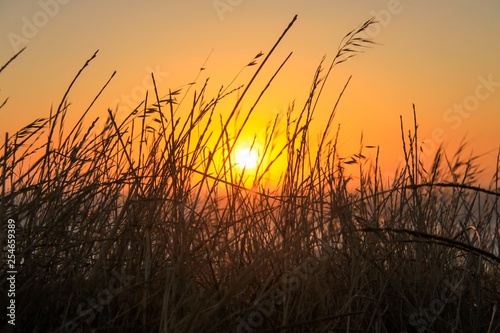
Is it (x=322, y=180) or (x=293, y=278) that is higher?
(x=322, y=180)

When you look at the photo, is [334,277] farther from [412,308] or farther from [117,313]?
[117,313]

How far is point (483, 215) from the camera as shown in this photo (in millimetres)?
2926

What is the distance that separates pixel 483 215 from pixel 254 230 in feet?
4.11

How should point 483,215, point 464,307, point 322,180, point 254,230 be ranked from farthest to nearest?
point 483,215 → point 322,180 → point 254,230 → point 464,307

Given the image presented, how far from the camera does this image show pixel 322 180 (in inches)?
98.7

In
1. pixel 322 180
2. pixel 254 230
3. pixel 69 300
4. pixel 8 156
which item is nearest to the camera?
pixel 69 300

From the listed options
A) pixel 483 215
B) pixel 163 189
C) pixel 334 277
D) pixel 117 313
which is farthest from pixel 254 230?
pixel 483 215

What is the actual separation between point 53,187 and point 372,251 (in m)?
1.16

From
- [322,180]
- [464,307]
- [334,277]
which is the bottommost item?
[464,307]

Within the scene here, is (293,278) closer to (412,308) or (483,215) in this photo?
(412,308)

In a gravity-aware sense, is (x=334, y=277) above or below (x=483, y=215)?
below

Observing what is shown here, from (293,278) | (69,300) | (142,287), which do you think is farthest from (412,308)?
(69,300)

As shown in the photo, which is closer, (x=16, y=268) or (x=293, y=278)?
(x=16, y=268)

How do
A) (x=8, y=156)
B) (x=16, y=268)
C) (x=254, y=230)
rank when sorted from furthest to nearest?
1. (x=254, y=230)
2. (x=8, y=156)
3. (x=16, y=268)
